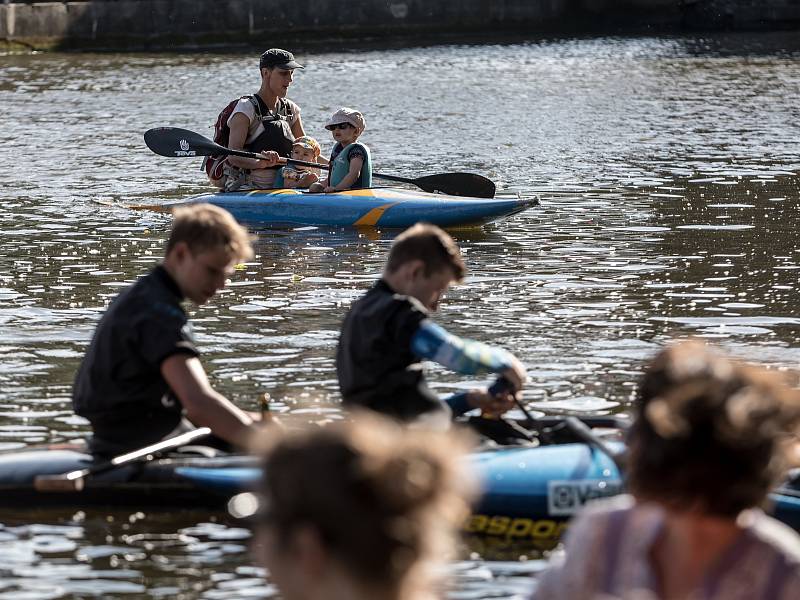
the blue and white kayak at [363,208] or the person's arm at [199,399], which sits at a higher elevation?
the person's arm at [199,399]

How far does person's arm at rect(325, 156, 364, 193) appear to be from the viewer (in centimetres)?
1436

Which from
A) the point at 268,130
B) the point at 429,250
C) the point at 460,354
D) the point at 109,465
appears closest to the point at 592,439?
the point at 460,354

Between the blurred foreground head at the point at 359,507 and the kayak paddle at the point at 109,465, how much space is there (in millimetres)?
3956

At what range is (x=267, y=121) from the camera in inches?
574

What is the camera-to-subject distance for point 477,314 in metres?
10.6

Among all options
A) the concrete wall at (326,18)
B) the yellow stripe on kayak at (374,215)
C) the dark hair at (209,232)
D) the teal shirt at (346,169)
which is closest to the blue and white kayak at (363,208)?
the yellow stripe on kayak at (374,215)

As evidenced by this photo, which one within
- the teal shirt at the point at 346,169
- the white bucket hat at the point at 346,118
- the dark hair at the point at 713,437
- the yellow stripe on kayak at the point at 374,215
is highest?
the dark hair at the point at 713,437

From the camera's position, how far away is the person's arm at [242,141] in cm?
1446

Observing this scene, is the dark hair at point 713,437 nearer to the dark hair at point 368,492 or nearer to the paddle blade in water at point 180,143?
the dark hair at point 368,492

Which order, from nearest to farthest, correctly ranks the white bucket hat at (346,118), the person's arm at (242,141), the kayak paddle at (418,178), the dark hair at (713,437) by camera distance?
the dark hair at (713,437), the white bucket hat at (346,118), the person's arm at (242,141), the kayak paddle at (418,178)

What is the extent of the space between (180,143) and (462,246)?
3341 mm

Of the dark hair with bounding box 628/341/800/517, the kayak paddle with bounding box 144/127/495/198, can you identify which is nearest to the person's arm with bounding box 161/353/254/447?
the dark hair with bounding box 628/341/800/517

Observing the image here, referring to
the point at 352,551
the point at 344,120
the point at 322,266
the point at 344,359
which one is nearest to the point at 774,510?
the point at 344,359

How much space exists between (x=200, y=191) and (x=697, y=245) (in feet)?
21.9
